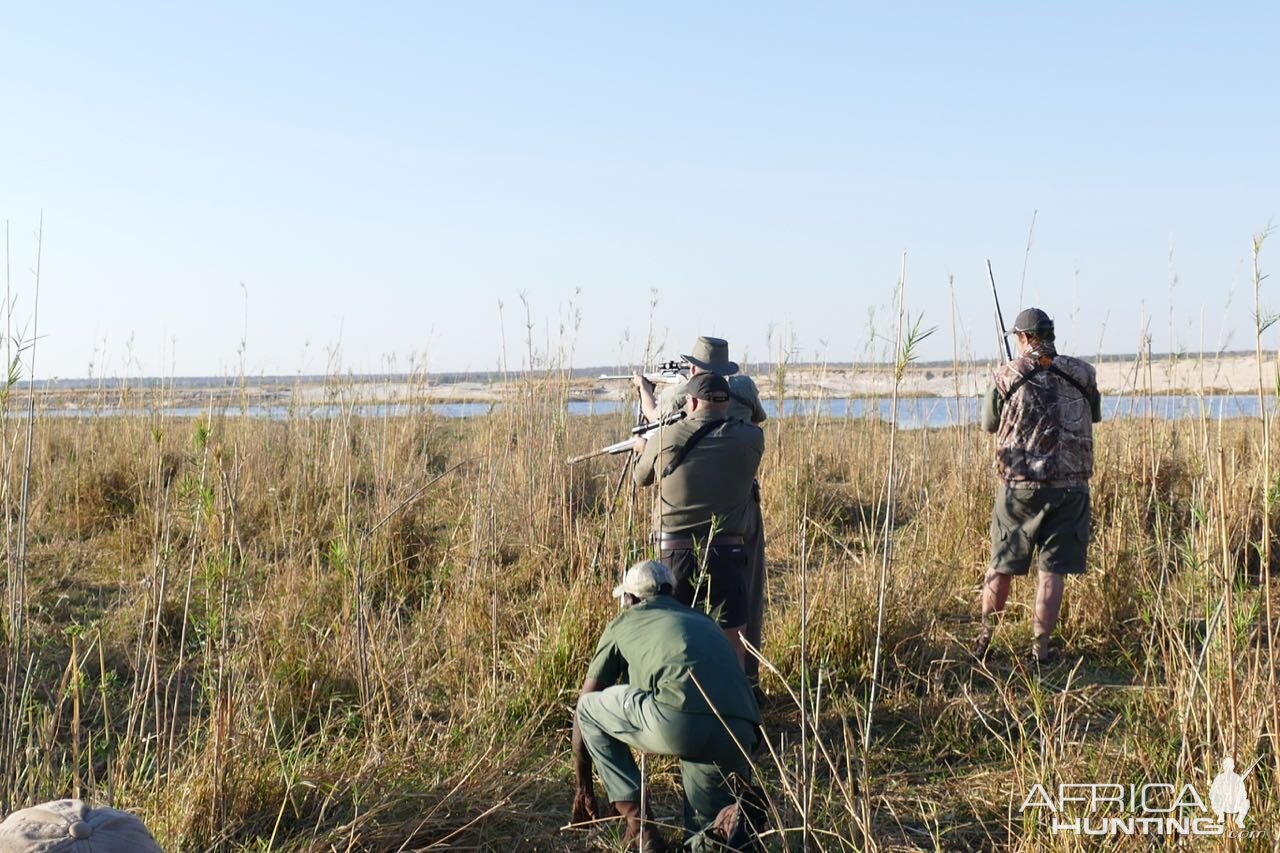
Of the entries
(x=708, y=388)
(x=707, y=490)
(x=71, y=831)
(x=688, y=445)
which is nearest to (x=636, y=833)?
(x=707, y=490)

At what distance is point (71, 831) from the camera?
4.54 ft

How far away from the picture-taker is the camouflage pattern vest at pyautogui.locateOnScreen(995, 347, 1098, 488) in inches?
169

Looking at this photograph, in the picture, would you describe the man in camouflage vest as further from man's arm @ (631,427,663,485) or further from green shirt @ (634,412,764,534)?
man's arm @ (631,427,663,485)

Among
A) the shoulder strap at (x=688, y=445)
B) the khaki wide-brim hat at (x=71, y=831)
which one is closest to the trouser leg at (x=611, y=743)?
the shoulder strap at (x=688, y=445)

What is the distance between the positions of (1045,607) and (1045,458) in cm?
65

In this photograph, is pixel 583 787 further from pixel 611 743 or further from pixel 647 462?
pixel 647 462

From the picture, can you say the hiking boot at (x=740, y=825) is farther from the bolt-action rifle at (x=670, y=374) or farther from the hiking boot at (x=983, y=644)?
the bolt-action rifle at (x=670, y=374)

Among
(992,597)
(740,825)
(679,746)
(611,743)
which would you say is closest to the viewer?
(740,825)

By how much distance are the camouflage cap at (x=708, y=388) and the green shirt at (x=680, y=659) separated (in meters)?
1.02

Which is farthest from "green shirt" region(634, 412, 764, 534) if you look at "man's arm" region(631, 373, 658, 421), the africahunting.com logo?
the africahunting.com logo

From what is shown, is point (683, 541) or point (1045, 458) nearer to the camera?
point (683, 541)

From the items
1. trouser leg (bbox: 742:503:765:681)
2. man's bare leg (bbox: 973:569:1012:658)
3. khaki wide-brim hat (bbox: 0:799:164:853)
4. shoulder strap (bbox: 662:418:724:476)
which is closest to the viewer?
khaki wide-brim hat (bbox: 0:799:164:853)

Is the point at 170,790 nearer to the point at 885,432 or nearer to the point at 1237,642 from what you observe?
the point at 1237,642

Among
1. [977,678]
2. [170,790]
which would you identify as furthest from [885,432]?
[170,790]
